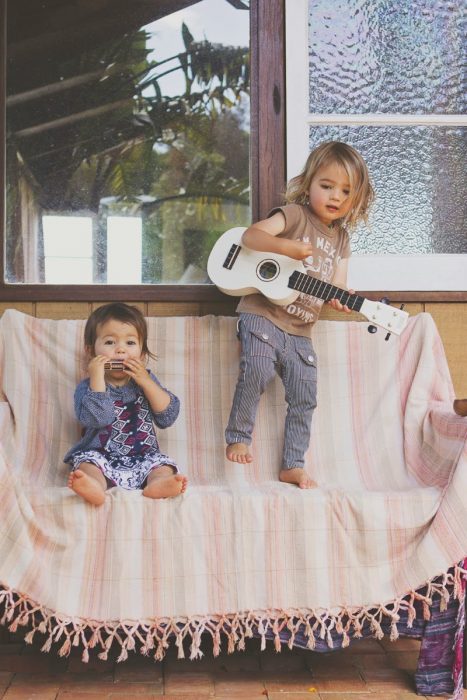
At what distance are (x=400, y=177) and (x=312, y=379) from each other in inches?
36.0

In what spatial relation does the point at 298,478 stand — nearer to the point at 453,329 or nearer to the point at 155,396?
the point at 155,396

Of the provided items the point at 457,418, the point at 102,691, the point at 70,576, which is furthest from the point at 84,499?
the point at 457,418

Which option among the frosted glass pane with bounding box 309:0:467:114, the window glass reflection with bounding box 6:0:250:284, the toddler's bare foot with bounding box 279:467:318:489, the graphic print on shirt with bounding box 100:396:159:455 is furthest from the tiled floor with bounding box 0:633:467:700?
the frosted glass pane with bounding box 309:0:467:114

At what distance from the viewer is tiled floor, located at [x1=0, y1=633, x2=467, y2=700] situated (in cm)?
238

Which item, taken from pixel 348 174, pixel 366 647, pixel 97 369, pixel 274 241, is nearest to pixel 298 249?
pixel 274 241

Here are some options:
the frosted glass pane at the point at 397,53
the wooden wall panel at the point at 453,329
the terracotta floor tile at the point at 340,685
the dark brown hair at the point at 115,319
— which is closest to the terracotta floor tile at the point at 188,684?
the terracotta floor tile at the point at 340,685

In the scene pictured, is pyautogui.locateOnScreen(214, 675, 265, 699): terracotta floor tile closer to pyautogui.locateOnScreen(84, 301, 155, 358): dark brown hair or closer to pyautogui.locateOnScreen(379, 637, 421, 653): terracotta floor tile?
pyautogui.locateOnScreen(379, 637, 421, 653): terracotta floor tile

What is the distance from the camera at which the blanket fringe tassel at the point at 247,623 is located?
2.28 metres

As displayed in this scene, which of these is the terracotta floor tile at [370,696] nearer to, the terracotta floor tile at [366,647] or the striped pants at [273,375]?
the terracotta floor tile at [366,647]

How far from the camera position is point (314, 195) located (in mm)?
2914

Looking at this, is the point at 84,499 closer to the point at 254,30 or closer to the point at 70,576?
the point at 70,576

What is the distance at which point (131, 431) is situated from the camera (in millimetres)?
2703

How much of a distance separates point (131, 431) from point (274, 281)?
24.9 inches

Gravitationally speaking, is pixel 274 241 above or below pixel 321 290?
above
